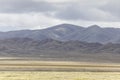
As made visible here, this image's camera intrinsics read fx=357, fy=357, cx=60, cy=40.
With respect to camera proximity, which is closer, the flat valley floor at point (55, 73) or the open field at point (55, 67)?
the flat valley floor at point (55, 73)

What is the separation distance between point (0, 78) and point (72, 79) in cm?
1567

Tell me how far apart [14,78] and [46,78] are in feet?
22.9

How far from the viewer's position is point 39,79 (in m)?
76.5

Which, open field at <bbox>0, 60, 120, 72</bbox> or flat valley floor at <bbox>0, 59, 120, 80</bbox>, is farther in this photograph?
open field at <bbox>0, 60, 120, 72</bbox>

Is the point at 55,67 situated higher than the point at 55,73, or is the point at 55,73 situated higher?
the point at 55,67

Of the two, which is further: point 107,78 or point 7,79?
point 107,78

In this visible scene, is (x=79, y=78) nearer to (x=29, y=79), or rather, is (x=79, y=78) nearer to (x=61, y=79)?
(x=61, y=79)

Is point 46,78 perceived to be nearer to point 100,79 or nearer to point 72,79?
point 72,79

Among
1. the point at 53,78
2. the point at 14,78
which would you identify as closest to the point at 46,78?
the point at 53,78

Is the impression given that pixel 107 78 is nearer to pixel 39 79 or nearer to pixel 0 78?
pixel 39 79

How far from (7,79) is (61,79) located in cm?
1153

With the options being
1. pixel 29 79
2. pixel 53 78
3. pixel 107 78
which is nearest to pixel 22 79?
pixel 29 79

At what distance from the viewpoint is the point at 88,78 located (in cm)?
7975

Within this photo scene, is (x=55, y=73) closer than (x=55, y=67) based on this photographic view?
Yes
